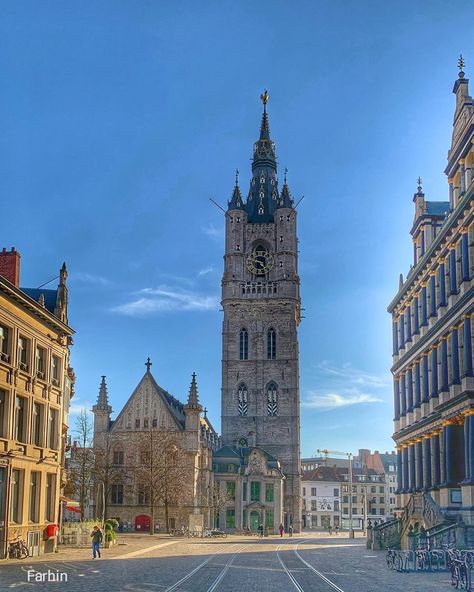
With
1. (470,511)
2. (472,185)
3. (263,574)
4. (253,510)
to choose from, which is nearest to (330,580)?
(263,574)

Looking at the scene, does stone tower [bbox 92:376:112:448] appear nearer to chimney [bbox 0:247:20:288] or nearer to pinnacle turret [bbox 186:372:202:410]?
pinnacle turret [bbox 186:372:202:410]

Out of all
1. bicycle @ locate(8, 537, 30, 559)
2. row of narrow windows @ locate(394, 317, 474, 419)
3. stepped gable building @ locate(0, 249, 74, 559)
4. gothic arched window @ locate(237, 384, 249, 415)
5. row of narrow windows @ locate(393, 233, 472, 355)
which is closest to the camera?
bicycle @ locate(8, 537, 30, 559)

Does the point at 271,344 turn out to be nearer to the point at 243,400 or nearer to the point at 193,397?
the point at 243,400

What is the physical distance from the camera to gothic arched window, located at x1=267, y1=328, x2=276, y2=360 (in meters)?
114

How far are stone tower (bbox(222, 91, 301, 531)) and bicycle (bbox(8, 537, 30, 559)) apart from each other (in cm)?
7403

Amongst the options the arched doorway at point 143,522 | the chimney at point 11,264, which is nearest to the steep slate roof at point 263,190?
the arched doorway at point 143,522

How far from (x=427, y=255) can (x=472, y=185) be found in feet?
34.0

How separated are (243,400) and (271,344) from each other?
850 centimetres

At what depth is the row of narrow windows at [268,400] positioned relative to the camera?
111875 millimetres

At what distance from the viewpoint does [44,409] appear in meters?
41.1

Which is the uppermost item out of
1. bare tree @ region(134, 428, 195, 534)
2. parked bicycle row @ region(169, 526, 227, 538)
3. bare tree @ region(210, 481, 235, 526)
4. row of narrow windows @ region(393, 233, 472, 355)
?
row of narrow windows @ region(393, 233, 472, 355)

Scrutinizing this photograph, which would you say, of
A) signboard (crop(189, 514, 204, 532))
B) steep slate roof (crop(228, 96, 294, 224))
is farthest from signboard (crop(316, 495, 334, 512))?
signboard (crop(189, 514, 204, 532))

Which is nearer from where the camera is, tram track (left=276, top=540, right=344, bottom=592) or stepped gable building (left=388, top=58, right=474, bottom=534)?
tram track (left=276, top=540, right=344, bottom=592)

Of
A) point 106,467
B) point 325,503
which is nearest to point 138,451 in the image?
point 106,467
